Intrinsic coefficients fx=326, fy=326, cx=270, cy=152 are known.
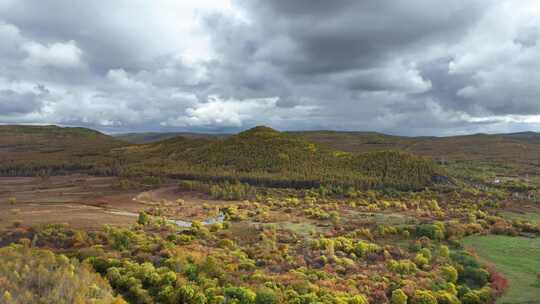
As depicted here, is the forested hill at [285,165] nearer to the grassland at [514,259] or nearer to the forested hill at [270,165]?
the forested hill at [270,165]

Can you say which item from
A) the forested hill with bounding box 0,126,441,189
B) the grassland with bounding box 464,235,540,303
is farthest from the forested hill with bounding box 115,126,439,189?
the grassland with bounding box 464,235,540,303

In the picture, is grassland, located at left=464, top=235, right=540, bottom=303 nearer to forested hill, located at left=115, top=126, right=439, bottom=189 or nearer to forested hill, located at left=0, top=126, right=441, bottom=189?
forested hill, located at left=0, top=126, right=441, bottom=189

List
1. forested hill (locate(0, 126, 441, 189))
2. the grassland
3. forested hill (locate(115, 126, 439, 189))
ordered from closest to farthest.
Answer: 1. the grassland
2. forested hill (locate(115, 126, 439, 189))
3. forested hill (locate(0, 126, 441, 189))

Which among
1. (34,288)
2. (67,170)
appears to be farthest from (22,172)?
(34,288)

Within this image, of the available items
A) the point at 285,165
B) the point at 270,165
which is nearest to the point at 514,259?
the point at 285,165

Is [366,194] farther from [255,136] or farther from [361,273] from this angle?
[255,136]

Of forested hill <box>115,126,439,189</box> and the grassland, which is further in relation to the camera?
forested hill <box>115,126,439,189</box>
